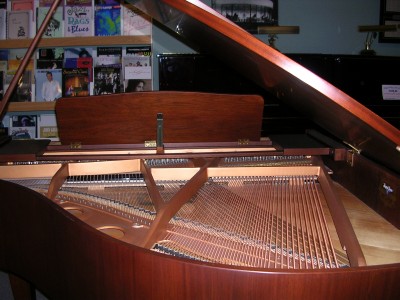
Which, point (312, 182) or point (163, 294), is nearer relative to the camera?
point (163, 294)

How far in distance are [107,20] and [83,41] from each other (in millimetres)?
363

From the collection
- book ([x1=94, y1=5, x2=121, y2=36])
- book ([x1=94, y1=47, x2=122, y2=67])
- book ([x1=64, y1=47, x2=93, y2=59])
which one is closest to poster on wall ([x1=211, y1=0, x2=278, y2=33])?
book ([x1=94, y1=5, x2=121, y2=36])

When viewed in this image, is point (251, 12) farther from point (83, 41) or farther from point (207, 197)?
point (207, 197)

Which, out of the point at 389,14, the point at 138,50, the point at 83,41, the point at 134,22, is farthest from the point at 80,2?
the point at 389,14

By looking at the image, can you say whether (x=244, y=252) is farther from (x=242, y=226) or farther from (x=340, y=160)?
(x=340, y=160)

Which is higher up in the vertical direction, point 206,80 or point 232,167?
point 206,80

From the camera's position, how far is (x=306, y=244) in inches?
44.6

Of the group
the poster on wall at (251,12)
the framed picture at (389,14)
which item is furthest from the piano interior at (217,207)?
the framed picture at (389,14)

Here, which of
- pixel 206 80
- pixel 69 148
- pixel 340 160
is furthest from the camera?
pixel 206 80

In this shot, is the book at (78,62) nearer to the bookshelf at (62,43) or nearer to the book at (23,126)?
the bookshelf at (62,43)

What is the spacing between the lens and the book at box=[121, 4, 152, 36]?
146 inches

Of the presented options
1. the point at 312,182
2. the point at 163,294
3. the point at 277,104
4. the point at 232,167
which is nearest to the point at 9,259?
the point at 163,294

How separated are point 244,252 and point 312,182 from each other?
0.66 m

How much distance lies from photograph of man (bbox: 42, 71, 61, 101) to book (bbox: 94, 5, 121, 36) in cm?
65
